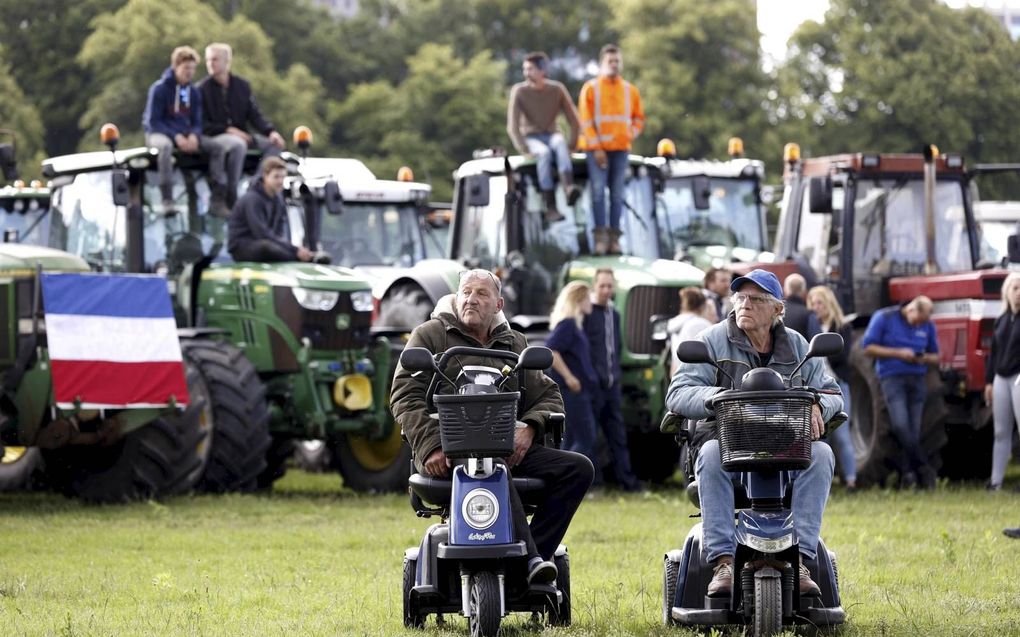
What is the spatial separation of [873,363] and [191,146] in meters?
5.95

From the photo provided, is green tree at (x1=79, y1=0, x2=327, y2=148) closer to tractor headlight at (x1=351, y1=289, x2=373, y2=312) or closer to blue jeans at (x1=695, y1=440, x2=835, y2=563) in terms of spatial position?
tractor headlight at (x1=351, y1=289, x2=373, y2=312)

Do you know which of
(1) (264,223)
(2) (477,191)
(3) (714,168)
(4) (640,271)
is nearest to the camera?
(1) (264,223)

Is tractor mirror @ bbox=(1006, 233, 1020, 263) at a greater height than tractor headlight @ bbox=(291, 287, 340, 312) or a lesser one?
greater

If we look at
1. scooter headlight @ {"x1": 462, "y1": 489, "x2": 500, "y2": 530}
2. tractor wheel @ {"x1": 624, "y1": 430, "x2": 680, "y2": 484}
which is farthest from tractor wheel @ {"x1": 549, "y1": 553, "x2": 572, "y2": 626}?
tractor wheel @ {"x1": 624, "y1": 430, "x2": 680, "y2": 484}

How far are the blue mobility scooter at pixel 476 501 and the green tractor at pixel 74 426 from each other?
268 inches

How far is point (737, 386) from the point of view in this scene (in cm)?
836

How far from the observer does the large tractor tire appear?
56.9 feet

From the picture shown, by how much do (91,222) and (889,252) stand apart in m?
6.90

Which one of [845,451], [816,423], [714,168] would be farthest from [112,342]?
[714,168]

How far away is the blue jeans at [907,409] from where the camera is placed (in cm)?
1702

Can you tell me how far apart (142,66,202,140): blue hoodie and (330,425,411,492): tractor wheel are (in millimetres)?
2875

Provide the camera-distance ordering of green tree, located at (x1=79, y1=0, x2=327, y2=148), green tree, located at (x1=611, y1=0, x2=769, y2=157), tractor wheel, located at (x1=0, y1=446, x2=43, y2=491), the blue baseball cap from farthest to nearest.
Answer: green tree, located at (x1=611, y1=0, x2=769, y2=157) < green tree, located at (x1=79, y1=0, x2=327, y2=148) < tractor wheel, located at (x1=0, y1=446, x2=43, y2=491) < the blue baseball cap

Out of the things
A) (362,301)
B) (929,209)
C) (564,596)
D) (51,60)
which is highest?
(51,60)

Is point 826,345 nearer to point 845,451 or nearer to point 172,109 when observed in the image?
point 845,451
